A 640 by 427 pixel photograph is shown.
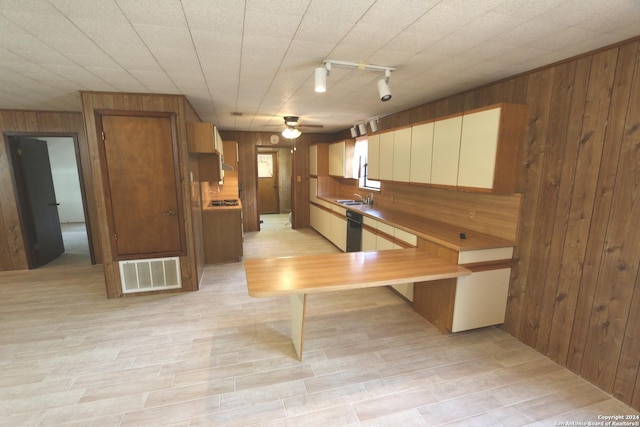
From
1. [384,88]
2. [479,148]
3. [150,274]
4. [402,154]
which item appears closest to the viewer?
[384,88]

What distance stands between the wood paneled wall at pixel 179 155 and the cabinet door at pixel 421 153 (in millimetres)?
2794

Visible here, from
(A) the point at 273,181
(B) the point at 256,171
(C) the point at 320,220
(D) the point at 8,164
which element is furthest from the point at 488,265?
(A) the point at 273,181

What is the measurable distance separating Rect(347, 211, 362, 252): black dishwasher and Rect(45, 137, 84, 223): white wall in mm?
7345

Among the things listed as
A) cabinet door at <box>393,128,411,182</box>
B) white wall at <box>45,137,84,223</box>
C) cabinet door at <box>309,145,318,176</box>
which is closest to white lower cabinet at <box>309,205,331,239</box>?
cabinet door at <box>309,145,318,176</box>

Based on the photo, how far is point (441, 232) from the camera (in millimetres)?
3000

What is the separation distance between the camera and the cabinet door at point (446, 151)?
2.84 meters

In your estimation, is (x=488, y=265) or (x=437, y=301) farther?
(x=437, y=301)

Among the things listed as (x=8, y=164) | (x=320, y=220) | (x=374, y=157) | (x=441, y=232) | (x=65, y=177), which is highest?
(x=374, y=157)

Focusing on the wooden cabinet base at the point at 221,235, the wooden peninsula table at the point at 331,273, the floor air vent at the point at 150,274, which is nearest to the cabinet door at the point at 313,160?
the wooden cabinet base at the point at 221,235

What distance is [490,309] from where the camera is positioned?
2.71 meters

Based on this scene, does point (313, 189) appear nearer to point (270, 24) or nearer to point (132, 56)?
point (132, 56)

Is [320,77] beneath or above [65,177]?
above

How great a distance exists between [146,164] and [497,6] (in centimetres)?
357

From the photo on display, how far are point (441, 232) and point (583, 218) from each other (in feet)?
3.71
